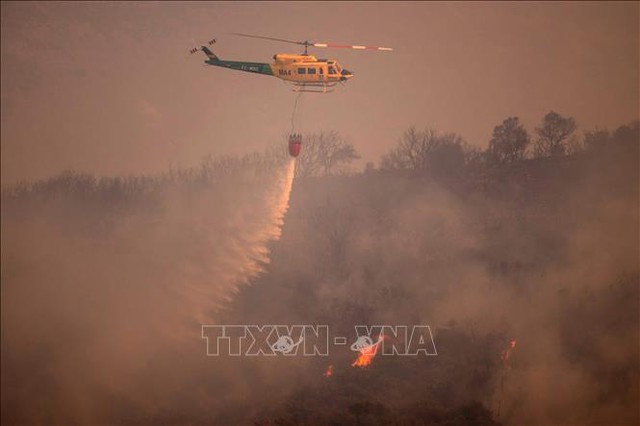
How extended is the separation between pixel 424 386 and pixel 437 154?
26391 mm

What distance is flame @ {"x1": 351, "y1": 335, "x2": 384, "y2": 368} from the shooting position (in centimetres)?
3462

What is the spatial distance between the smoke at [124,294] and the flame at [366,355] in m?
6.88

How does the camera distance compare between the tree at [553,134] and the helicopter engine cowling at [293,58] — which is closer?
the helicopter engine cowling at [293,58]

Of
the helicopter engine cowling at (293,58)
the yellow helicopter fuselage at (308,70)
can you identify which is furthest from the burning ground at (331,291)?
the helicopter engine cowling at (293,58)

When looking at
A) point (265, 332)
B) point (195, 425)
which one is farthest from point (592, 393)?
point (195, 425)

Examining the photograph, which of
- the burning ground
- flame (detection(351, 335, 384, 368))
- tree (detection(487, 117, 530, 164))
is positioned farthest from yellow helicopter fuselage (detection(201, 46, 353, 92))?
tree (detection(487, 117, 530, 164))

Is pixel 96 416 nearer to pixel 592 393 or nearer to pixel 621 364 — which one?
pixel 592 393

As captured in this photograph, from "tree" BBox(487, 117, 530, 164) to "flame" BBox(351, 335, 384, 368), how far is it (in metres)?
23.7

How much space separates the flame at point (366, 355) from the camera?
34.6 meters

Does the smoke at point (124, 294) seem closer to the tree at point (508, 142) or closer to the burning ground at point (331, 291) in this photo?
the burning ground at point (331, 291)

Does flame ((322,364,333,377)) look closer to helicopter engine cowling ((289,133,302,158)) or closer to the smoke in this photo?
the smoke

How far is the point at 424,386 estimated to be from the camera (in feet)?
108

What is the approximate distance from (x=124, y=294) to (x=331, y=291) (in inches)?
488

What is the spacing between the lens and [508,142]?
5334 cm
